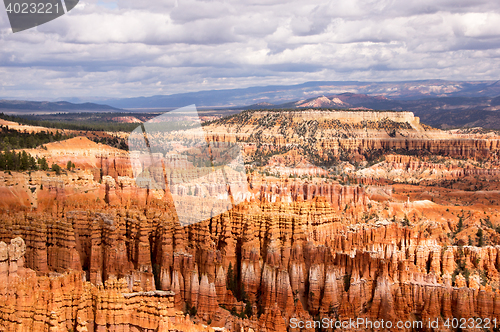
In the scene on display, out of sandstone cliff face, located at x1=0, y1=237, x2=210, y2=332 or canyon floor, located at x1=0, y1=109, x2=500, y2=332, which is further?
canyon floor, located at x1=0, y1=109, x2=500, y2=332

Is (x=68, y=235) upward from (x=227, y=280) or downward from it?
upward

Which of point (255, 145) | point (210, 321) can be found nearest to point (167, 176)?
point (210, 321)

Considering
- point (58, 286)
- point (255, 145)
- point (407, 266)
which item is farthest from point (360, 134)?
point (58, 286)

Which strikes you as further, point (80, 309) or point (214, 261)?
→ point (214, 261)

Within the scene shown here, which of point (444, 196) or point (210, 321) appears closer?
point (210, 321)

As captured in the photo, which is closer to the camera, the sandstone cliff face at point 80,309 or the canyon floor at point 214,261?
the sandstone cliff face at point 80,309

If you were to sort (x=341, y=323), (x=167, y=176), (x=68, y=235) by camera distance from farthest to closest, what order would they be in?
(x=167, y=176)
(x=68, y=235)
(x=341, y=323)

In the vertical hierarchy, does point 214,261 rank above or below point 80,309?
below

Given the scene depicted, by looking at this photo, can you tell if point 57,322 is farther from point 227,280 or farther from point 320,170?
point 320,170

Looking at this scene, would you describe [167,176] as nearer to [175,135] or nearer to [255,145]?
[175,135]

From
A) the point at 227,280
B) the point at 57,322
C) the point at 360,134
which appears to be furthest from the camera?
the point at 360,134
